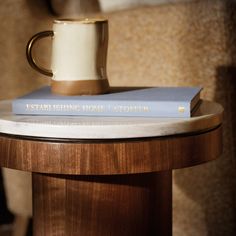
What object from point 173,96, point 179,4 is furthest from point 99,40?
point 179,4

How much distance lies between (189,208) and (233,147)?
0.17 m

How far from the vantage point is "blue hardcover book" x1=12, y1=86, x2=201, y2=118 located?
898 mm

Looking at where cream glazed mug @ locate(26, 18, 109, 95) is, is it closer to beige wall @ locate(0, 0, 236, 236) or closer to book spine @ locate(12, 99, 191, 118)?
book spine @ locate(12, 99, 191, 118)

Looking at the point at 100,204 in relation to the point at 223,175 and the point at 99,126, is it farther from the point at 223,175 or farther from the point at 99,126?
the point at 223,175

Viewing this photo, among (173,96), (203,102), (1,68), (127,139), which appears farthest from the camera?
(1,68)

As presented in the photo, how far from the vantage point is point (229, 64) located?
133cm

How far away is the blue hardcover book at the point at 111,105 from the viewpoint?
90cm

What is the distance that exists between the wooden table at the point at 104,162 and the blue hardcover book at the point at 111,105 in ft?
0.06

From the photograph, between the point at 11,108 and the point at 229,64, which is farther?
the point at 229,64

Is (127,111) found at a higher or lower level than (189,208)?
higher

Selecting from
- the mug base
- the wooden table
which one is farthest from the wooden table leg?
the mug base

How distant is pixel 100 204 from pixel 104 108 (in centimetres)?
13

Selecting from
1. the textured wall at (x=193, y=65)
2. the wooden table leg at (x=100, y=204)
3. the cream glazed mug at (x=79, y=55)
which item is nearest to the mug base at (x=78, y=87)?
the cream glazed mug at (x=79, y=55)

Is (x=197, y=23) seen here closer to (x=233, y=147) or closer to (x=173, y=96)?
(x=233, y=147)
